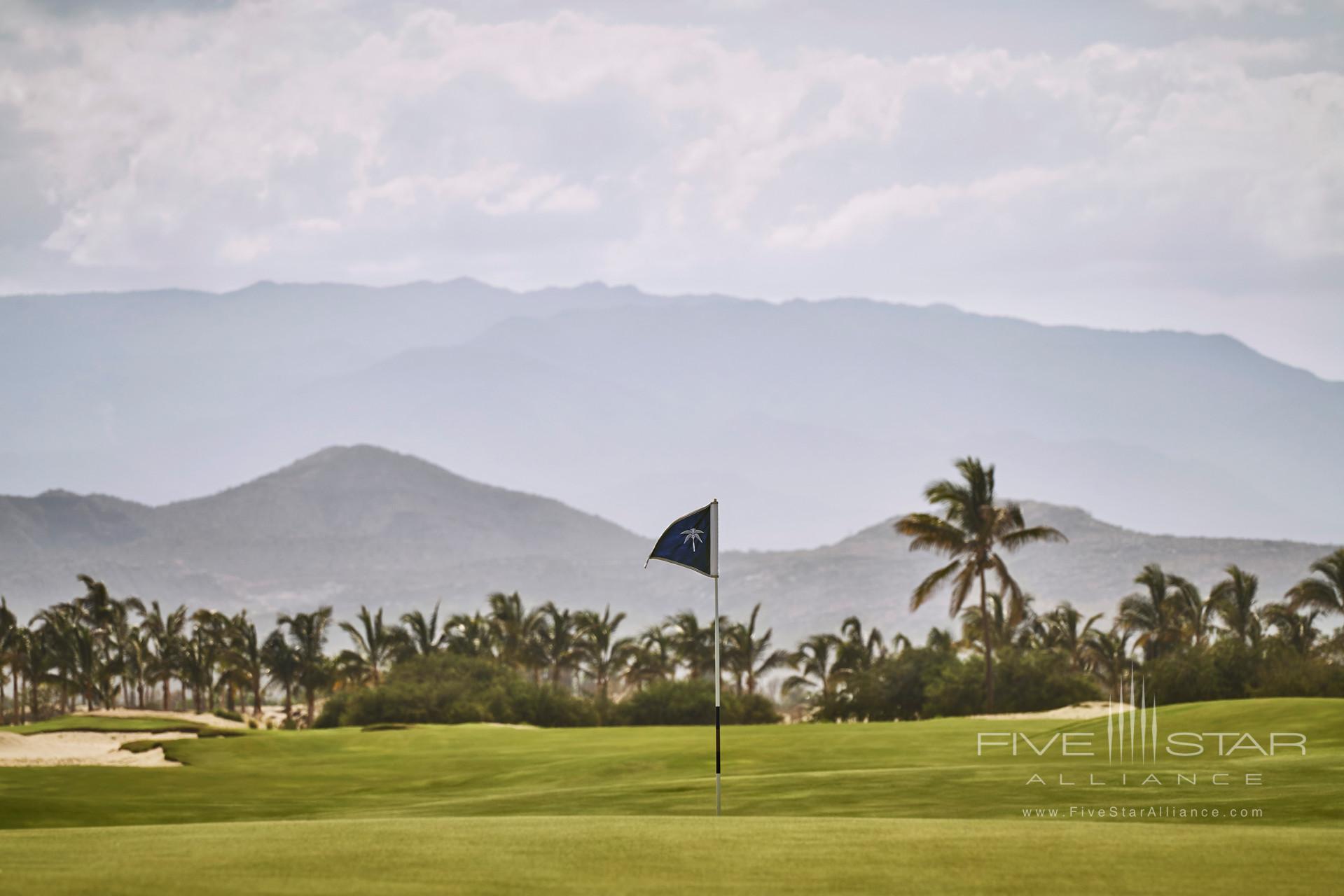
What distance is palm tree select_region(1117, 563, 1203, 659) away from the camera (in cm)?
8719

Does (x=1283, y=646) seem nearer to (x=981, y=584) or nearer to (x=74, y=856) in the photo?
(x=981, y=584)

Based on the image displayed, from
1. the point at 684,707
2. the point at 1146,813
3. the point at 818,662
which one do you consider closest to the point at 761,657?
the point at 818,662

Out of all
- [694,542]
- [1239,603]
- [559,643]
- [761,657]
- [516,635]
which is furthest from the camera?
[559,643]

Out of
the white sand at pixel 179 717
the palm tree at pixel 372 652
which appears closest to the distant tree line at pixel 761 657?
the palm tree at pixel 372 652

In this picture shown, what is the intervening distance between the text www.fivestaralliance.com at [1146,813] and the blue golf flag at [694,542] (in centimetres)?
622

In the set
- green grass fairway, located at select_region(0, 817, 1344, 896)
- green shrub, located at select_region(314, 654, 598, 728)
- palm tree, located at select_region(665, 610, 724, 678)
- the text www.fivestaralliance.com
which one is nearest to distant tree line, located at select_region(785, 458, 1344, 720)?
palm tree, located at select_region(665, 610, 724, 678)

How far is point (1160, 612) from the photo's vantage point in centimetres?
8956

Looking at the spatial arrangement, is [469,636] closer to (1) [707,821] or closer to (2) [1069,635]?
(2) [1069,635]

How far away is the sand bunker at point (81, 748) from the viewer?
4628cm

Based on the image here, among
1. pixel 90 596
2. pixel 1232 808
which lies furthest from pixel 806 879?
pixel 90 596

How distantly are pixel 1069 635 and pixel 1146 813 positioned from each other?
81.0 m

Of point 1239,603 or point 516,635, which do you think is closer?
point 1239,603

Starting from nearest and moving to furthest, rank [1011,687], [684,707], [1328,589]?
[1011,687], [1328,589], [684,707]

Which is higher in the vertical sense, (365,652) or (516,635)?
(516,635)
